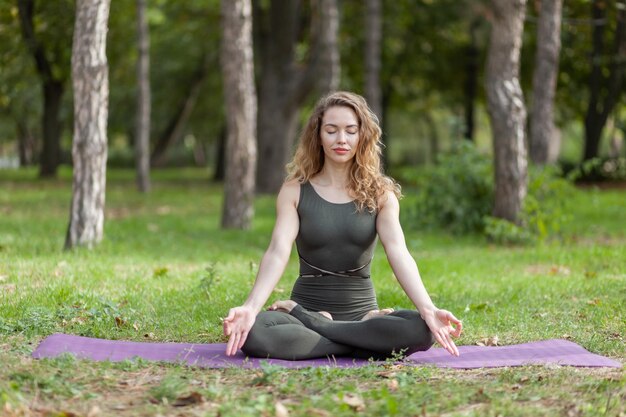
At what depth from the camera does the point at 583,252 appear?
37.2 ft

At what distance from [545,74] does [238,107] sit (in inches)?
242

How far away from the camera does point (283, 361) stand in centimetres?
560

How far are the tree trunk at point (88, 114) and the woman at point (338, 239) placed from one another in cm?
446

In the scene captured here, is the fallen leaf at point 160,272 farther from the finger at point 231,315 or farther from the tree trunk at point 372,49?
the tree trunk at point 372,49

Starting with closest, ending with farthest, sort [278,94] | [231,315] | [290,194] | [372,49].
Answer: [231,315] → [290,194] → [372,49] → [278,94]

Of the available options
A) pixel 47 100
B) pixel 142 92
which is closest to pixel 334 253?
pixel 142 92

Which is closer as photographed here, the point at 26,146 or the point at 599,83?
the point at 599,83

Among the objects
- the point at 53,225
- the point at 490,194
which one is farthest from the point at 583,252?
the point at 53,225

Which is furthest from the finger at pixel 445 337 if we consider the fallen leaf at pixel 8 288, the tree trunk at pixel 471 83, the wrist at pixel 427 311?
the tree trunk at pixel 471 83

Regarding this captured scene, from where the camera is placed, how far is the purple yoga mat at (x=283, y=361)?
552 cm

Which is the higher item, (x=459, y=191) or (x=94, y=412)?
(x=459, y=191)

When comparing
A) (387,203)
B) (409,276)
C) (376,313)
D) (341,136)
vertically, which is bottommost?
(376,313)

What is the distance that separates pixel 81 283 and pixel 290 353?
3213mm

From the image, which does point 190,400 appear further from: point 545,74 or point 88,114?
point 545,74
